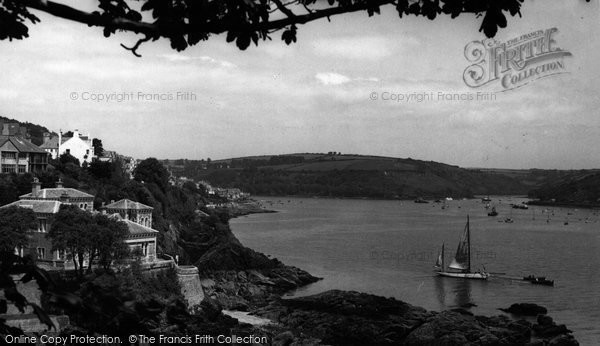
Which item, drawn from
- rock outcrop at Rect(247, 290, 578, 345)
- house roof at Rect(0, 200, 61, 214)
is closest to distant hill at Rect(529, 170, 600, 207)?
rock outcrop at Rect(247, 290, 578, 345)

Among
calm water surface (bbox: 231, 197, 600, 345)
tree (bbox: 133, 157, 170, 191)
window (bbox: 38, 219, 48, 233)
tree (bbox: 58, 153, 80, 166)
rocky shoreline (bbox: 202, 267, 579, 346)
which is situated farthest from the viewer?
tree (bbox: 133, 157, 170, 191)

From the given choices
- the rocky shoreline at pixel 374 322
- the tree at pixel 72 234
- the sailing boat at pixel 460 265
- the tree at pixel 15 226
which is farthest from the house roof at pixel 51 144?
the sailing boat at pixel 460 265

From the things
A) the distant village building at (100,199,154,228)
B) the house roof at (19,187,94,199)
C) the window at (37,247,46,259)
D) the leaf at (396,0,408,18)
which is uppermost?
the leaf at (396,0,408,18)

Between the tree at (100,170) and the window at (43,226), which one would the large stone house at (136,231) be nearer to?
the window at (43,226)

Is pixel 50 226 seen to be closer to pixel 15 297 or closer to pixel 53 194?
pixel 53 194

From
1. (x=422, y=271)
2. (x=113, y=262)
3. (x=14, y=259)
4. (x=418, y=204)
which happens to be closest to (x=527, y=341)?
(x=113, y=262)

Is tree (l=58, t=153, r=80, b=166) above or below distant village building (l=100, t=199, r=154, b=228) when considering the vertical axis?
above

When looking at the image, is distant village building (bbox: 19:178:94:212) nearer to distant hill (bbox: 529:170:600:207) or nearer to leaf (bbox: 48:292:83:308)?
leaf (bbox: 48:292:83:308)

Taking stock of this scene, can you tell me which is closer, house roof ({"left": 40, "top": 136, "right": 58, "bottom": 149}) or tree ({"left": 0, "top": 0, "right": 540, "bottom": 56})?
tree ({"left": 0, "top": 0, "right": 540, "bottom": 56})

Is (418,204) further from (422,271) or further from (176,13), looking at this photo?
(176,13)
